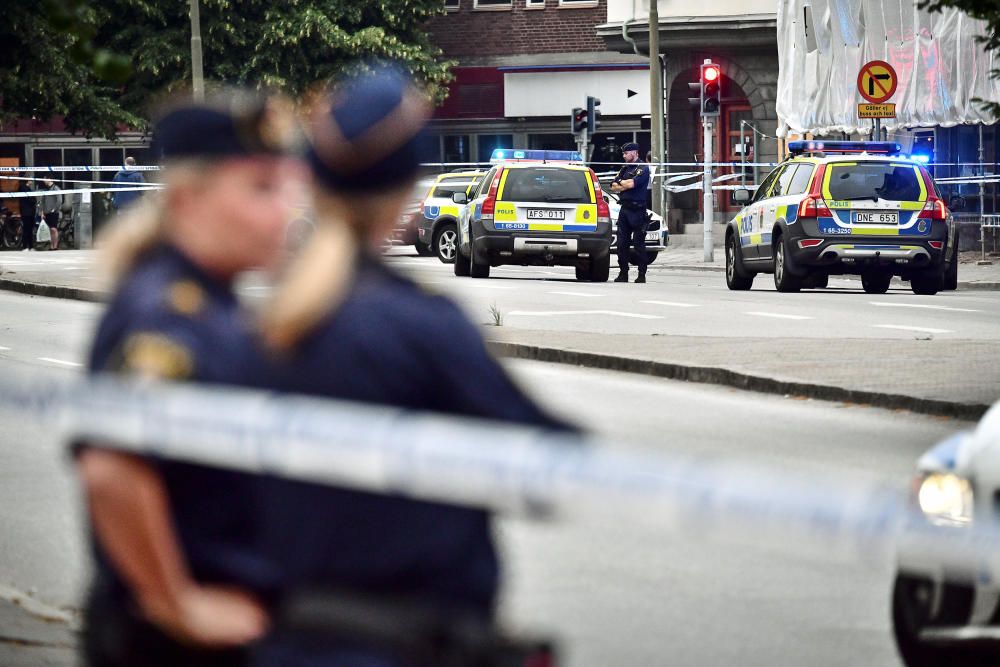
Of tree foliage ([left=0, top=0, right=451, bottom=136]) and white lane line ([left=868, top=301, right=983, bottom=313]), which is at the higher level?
tree foliage ([left=0, top=0, right=451, bottom=136])

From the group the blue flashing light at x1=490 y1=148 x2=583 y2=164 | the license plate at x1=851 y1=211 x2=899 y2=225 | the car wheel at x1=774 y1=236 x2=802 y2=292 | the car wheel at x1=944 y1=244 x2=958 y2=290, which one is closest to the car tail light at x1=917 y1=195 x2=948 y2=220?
the license plate at x1=851 y1=211 x2=899 y2=225

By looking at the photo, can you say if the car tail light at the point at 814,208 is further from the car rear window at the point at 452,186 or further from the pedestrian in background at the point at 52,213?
the pedestrian in background at the point at 52,213

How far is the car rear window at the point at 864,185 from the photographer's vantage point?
79.4 ft

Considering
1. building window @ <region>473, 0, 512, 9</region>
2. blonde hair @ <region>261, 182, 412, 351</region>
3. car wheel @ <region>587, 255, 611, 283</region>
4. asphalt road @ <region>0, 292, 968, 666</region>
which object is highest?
building window @ <region>473, 0, 512, 9</region>

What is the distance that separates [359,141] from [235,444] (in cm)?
47

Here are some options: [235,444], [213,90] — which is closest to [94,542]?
[235,444]

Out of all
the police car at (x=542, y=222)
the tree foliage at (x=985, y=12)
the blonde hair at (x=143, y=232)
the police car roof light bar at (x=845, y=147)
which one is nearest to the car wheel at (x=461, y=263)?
→ the police car at (x=542, y=222)

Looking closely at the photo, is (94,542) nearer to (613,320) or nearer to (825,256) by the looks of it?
(613,320)

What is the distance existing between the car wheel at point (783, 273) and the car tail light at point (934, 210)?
157cm

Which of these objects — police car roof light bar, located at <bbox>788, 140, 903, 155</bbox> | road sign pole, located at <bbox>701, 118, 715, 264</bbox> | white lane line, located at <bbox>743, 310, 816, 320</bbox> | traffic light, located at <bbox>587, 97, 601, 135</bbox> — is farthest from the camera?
traffic light, located at <bbox>587, 97, 601, 135</bbox>

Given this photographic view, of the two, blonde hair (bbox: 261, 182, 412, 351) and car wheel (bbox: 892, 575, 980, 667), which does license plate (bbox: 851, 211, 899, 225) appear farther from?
blonde hair (bbox: 261, 182, 412, 351)

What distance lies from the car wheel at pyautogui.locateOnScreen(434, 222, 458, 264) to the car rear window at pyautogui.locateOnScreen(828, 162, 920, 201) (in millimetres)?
13669

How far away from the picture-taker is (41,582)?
7.70 meters

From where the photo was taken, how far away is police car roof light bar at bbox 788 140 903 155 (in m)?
25.6
